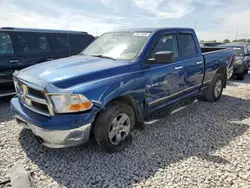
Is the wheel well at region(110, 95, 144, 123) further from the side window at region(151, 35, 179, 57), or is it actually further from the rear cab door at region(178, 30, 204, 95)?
the rear cab door at region(178, 30, 204, 95)

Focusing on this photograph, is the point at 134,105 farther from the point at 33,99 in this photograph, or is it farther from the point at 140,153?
the point at 33,99

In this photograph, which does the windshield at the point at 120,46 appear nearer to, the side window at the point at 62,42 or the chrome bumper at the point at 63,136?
the chrome bumper at the point at 63,136

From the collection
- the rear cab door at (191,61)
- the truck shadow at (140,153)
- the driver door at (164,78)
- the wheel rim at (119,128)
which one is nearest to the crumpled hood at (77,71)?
the driver door at (164,78)

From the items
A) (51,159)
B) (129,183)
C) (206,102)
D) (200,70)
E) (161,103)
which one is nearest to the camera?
(129,183)

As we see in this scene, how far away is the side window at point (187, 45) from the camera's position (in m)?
4.51

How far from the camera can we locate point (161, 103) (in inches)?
157

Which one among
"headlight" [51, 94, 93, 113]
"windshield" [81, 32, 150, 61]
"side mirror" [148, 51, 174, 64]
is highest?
"windshield" [81, 32, 150, 61]

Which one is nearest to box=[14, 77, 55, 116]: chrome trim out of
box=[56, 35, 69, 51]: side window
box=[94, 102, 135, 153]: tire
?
box=[94, 102, 135, 153]: tire

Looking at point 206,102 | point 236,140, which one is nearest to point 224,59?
point 206,102

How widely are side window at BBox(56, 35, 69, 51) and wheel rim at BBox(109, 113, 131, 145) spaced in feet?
13.4

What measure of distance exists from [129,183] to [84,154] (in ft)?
3.04

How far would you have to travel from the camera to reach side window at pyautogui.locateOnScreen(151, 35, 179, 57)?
3829mm

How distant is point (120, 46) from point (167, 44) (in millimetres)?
968

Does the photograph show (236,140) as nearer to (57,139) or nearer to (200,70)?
(200,70)
